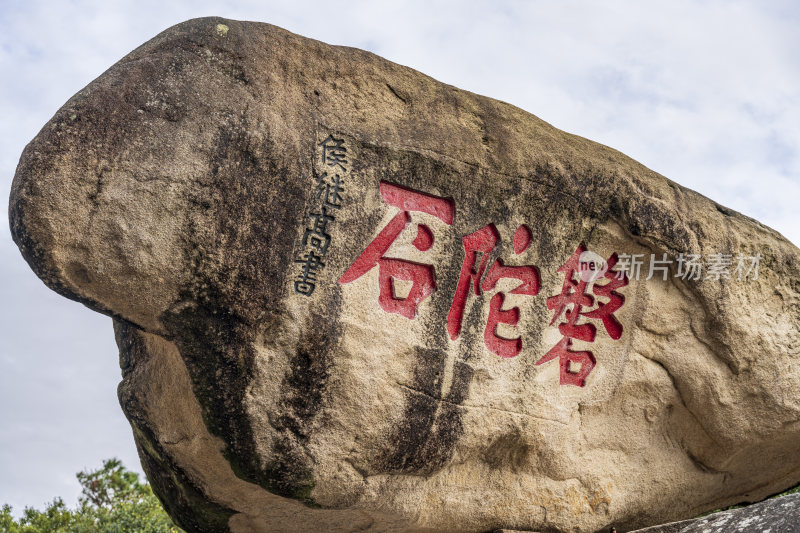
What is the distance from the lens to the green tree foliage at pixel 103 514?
8.56 metres

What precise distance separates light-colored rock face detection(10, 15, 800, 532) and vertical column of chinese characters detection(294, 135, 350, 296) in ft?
0.04

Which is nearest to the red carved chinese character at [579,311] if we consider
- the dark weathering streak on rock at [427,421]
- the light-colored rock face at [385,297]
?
the light-colored rock face at [385,297]

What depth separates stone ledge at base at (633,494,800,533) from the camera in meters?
4.58

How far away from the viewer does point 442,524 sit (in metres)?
5.12

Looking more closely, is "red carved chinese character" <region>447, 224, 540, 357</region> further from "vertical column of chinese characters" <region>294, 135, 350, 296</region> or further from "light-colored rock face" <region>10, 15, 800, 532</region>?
"vertical column of chinese characters" <region>294, 135, 350, 296</region>

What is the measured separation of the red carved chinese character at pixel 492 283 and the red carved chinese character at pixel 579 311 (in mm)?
235

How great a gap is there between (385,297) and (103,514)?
5854mm

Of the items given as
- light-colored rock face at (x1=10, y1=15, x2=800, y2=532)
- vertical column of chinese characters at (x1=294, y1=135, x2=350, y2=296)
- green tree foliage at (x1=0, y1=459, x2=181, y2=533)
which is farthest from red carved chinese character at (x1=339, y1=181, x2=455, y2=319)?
green tree foliage at (x1=0, y1=459, x2=181, y2=533)

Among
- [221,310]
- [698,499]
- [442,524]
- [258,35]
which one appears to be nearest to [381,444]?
[442,524]

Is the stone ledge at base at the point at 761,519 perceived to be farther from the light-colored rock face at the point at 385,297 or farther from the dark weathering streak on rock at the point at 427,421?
the dark weathering streak on rock at the point at 427,421

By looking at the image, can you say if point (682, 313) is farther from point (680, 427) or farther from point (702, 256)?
point (680, 427)

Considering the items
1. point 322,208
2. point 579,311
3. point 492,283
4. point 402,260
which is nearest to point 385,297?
point 402,260

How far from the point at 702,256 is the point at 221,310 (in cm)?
346

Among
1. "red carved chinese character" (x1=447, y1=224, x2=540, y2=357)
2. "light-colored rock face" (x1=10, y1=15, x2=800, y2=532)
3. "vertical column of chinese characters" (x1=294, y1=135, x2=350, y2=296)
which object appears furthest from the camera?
"red carved chinese character" (x1=447, y1=224, x2=540, y2=357)
